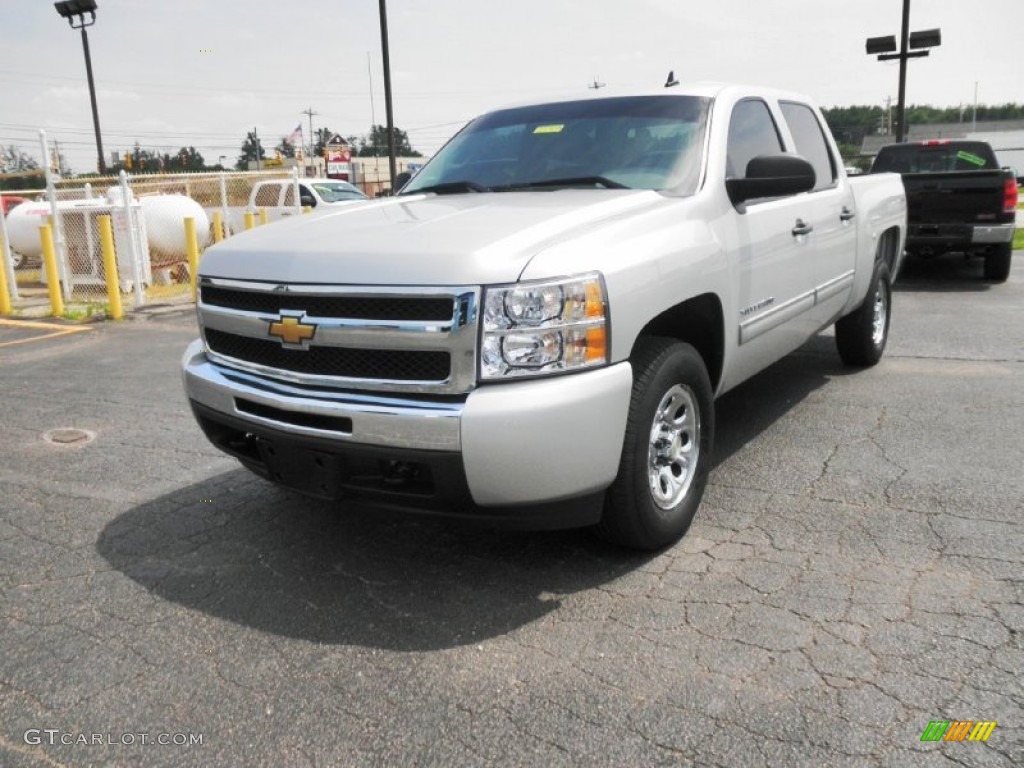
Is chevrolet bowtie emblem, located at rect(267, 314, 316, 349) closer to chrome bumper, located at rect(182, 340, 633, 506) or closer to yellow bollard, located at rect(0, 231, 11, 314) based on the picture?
chrome bumper, located at rect(182, 340, 633, 506)

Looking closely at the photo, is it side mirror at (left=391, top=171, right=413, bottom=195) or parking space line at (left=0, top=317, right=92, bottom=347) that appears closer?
side mirror at (left=391, top=171, right=413, bottom=195)

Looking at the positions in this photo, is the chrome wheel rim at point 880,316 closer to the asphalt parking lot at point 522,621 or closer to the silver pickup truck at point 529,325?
the asphalt parking lot at point 522,621

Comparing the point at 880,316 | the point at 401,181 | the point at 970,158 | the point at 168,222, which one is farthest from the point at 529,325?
the point at 168,222

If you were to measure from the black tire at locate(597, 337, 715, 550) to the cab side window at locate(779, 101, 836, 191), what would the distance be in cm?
221

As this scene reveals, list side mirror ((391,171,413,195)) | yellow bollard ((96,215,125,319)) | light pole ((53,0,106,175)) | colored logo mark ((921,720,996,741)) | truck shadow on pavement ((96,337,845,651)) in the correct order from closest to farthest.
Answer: colored logo mark ((921,720,996,741))
truck shadow on pavement ((96,337,845,651))
side mirror ((391,171,413,195))
yellow bollard ((96,215,125,319))
light pole ((53,0,106,175))

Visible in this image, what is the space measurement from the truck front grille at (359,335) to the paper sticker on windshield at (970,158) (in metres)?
11.8

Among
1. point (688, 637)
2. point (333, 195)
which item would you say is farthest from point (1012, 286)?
point (333, 195)

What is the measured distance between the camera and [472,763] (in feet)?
7.37

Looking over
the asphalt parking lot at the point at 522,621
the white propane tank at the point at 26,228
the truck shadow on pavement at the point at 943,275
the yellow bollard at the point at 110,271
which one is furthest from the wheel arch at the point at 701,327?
the white propane tank at the point at 26,228

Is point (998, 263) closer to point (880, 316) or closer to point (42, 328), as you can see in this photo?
point (880, 316)

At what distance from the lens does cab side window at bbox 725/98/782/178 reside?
411cm

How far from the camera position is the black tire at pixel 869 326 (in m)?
6.17

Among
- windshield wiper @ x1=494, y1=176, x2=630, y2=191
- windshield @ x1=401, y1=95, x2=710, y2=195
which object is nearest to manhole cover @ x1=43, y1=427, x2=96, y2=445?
windshield @ x1=401, y1=95, x2=710, y2=195

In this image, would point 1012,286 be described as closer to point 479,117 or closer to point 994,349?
point 994,349
